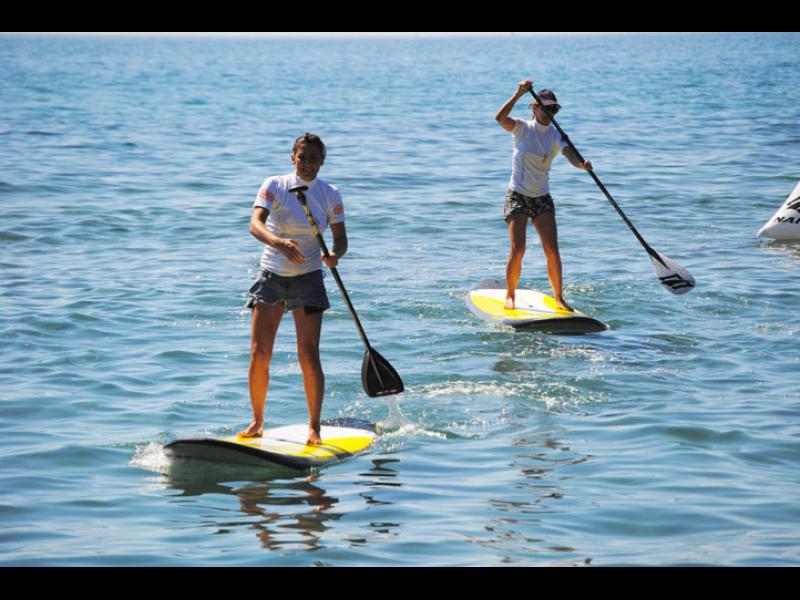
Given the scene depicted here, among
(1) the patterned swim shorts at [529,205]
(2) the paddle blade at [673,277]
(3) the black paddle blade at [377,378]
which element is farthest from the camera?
(2) the paddle blade at [673,277]

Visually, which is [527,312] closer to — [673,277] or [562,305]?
[562,305]

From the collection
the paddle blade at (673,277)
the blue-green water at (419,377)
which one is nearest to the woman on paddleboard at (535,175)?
the blue-green water at (419,377)

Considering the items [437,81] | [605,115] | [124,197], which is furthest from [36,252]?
[437,81]

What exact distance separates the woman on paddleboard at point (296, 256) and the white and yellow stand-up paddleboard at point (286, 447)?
394 millimetres

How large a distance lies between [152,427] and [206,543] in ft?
7.37

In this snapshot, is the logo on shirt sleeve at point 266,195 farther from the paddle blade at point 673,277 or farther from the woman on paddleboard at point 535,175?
the paddle blade at point 673,277

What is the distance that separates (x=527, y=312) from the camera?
A: 11422 mm

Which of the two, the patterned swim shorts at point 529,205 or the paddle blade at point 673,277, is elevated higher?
the patterned swim shorts at point 529,205

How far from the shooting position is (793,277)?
13547 mm

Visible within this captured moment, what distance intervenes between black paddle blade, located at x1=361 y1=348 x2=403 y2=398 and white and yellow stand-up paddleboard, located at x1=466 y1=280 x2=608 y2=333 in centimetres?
315

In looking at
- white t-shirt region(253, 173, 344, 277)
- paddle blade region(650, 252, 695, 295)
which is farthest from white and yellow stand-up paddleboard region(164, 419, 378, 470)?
paddle blade region(650, 252, 695, 295)

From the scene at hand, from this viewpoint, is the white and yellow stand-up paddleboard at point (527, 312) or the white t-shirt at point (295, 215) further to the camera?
the white and yellow stand-up paddleboard at point (527, 312)

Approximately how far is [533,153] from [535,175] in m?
0.21

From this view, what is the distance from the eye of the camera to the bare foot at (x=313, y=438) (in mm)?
7895
